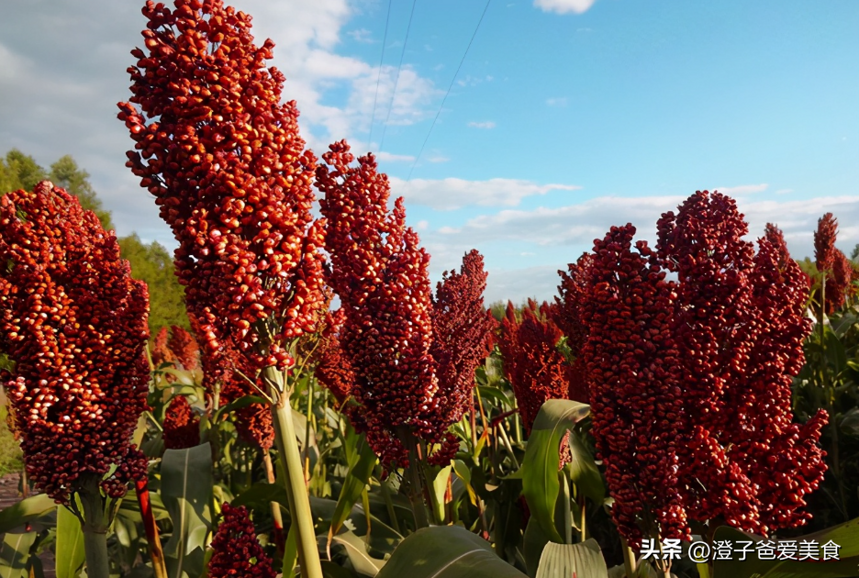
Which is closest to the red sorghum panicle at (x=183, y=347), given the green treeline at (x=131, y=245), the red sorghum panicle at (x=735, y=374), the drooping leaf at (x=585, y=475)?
the drooping leaf at (x=585, y=475)

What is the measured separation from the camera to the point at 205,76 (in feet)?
5.11

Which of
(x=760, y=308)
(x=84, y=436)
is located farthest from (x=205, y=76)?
(x=760, y=308)

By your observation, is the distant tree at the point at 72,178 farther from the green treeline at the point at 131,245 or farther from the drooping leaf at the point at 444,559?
the drooping leaf at the point at 444,559

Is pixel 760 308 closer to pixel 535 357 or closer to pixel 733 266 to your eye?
pixel 733 266

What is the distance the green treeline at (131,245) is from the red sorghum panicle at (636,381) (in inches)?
1172

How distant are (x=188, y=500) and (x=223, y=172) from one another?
7.86 ft

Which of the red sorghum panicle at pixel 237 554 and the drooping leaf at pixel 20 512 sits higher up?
the red sorghum panicle at pixel 237 554

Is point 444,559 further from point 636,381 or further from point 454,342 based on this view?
point 454,342

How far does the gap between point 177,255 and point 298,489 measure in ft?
2.57

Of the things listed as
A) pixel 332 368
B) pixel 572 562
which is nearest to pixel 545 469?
pixel 572 562

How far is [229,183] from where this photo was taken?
1489mm

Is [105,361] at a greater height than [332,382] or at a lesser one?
greater

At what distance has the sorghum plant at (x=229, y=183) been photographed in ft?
4.97

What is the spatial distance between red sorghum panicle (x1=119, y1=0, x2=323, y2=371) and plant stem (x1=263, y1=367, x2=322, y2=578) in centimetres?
10
